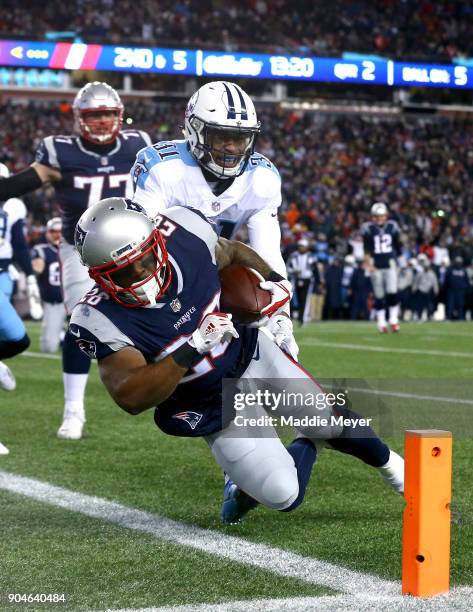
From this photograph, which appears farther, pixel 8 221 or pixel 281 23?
pixel 281 23

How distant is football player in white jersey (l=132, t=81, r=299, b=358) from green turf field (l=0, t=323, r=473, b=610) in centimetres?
66

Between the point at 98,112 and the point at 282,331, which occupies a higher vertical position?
the point at 98,112

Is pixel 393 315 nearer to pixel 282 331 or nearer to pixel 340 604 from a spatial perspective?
pixel 282 331

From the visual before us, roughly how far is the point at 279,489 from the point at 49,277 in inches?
309

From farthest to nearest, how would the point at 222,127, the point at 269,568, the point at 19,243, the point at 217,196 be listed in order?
the point at 19,243
the point at 217,196
the point at 222,127
the point at 269,568

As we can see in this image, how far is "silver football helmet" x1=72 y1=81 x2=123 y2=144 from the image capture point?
5480 millimetres

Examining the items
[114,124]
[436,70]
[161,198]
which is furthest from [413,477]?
[436,70]

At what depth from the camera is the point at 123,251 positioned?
9.66ft

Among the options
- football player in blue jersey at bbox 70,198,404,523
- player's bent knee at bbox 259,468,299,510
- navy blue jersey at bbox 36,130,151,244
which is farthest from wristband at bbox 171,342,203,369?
navy blue jersey at bbox 36,130,151,244

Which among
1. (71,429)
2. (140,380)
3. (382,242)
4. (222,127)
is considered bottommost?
(71,429)

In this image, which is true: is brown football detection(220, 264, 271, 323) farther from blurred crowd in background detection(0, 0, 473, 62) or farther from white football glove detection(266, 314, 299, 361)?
blurred crowd in background detection(0, 0, 473, 62)

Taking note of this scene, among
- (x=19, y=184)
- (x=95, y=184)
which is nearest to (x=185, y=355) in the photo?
(x=19, y=184)

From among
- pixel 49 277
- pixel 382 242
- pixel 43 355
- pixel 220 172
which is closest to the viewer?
pixel 220 172

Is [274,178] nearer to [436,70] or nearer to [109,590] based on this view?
[109,590]
